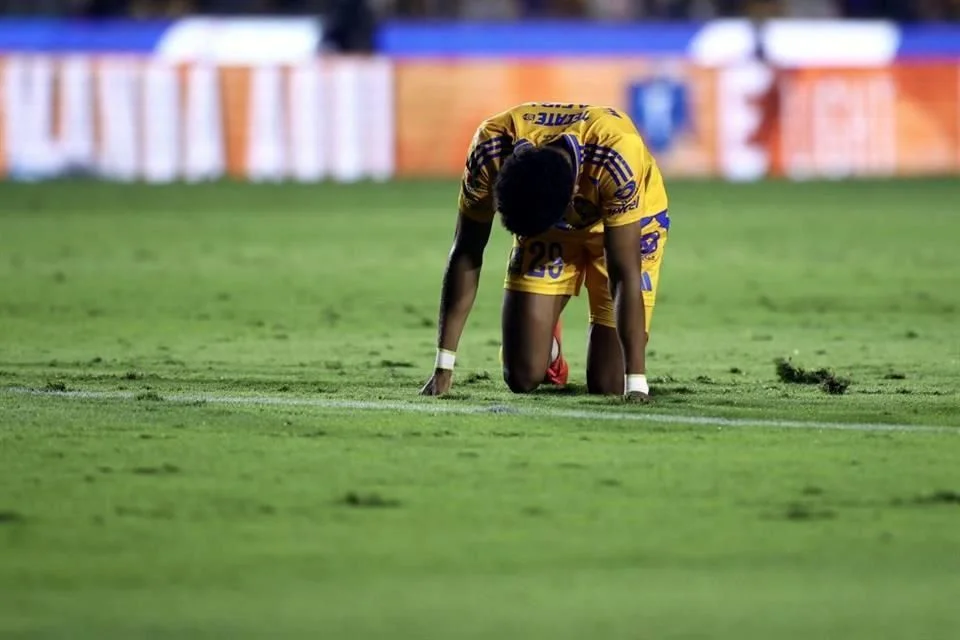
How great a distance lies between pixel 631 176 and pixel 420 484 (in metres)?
2.12

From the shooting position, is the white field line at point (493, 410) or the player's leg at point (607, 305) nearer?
the white field line at point (493, 410)

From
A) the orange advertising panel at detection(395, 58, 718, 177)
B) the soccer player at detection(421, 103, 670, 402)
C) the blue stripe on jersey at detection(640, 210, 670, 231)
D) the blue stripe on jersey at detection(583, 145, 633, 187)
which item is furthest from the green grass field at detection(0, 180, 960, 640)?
the orange advertising panel at detection(395, 58, 718, 177)

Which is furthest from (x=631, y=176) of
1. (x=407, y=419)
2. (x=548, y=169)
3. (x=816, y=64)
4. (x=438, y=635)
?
(x=816, y=64)

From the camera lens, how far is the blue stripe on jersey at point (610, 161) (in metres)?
8.38

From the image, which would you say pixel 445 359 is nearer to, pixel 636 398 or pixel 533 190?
pixel 636 398

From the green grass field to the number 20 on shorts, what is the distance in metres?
0.61

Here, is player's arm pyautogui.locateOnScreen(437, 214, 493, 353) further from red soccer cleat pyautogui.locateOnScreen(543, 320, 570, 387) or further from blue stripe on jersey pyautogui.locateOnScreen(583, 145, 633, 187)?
red soccer cleat pyautogui.locateOnScreen(543, 320, 570, 387)

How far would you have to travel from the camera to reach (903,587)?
5434mm

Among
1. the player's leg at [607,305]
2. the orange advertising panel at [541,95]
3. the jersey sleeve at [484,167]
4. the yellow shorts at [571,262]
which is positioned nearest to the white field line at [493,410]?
the player's leg at [607,305]

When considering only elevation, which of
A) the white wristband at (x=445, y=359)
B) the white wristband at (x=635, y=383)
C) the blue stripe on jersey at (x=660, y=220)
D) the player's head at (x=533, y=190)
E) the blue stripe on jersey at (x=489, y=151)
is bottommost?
the white wristband at (x=635, y=383)

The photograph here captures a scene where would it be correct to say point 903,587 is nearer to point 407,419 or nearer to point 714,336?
point 407,419

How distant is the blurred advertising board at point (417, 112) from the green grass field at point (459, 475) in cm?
1281

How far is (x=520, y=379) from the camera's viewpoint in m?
9.40

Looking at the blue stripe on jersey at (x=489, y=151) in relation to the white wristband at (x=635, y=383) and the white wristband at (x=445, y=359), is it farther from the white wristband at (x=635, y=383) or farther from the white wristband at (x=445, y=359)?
the white wristband at (x=635, y=383)
